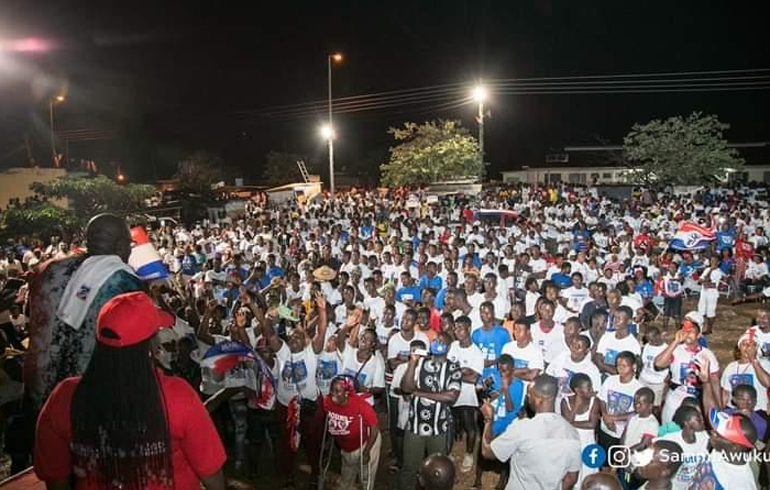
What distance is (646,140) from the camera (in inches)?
1415

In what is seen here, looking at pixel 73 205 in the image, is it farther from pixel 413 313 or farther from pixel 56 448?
pixel 56 448

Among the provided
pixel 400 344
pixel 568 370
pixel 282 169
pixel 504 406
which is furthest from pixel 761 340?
pixel 282 169

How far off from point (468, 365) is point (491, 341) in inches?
30.5

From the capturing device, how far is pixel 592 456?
16.2ft

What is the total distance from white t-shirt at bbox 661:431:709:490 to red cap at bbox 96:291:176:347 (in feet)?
12.6

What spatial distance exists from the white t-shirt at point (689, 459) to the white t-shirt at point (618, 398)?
0.96 meters

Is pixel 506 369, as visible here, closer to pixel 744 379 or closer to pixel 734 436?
pixel 734 436

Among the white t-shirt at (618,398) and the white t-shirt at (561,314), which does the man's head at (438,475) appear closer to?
the white t-shirt at (618,398)

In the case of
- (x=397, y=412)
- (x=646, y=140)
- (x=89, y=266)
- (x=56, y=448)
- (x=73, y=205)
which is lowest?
(x=397, y=412)

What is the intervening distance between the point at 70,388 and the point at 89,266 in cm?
88

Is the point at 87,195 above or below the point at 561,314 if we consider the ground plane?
above

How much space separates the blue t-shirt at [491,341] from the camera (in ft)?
21.9

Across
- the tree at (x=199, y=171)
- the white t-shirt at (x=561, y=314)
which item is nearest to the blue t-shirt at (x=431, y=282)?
the white t-shirt at (x=561, y=314)

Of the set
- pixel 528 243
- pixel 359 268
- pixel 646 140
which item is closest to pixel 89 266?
pixel 359 268
